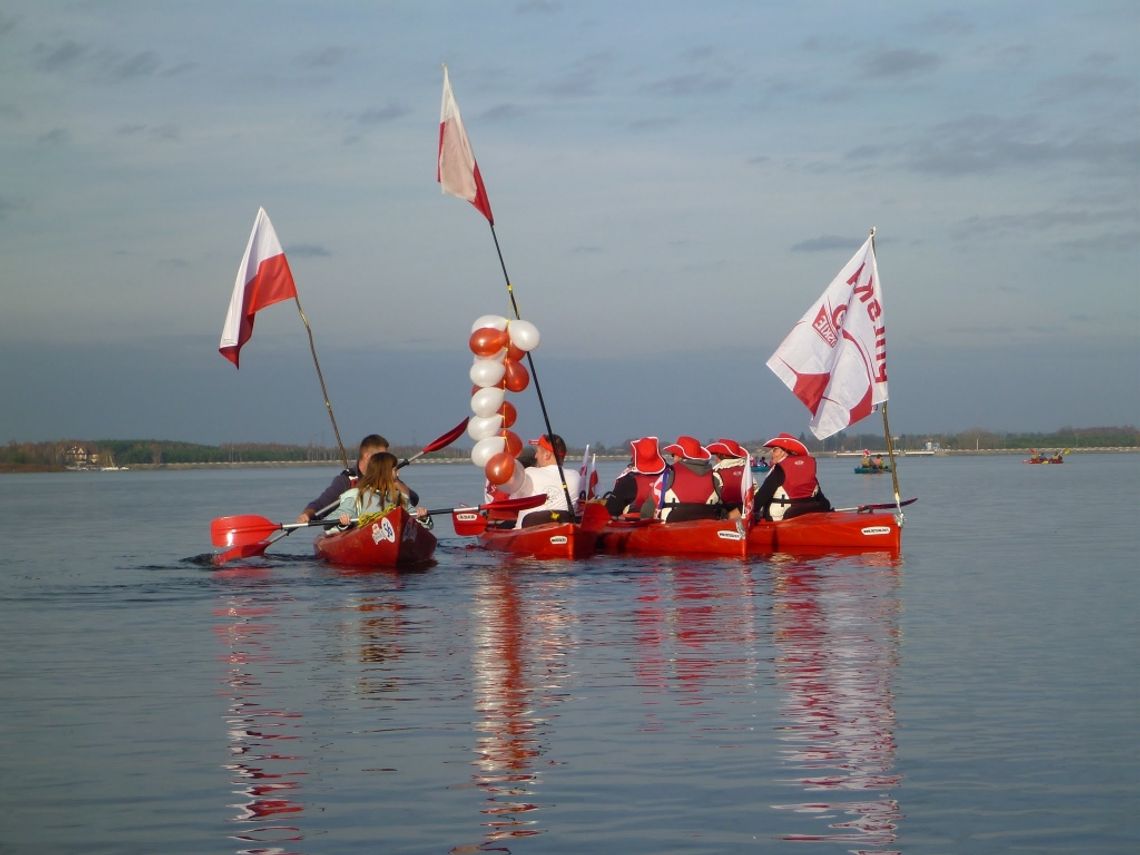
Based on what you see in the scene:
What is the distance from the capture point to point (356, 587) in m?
20.9

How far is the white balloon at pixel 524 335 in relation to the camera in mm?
24109

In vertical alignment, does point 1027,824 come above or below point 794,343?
below

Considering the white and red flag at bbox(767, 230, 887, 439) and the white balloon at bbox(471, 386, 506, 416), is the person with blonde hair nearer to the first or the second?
the white balloon at bbox(471, 386, 506, 416)

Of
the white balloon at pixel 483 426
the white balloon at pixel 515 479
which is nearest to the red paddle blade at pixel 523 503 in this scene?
the white balloon at pixel 515 479

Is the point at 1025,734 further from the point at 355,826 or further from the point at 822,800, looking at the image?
the point at 355,826

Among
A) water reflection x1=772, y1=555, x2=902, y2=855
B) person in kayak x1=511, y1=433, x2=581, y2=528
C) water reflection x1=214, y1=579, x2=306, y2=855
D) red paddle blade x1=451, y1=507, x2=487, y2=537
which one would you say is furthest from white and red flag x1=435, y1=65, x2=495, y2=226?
water reflection x1=214, y1=579, x2=306, y2=855

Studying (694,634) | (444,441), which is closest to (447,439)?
(444,441)

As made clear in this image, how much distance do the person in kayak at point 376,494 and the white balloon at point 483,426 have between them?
2.42 m

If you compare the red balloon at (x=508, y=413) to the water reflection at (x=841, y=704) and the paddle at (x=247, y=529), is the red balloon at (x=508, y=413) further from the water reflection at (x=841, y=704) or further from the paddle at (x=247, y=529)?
the water reflection at (x=841, y=704)

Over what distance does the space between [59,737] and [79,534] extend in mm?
29212

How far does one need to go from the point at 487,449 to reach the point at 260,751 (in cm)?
1551

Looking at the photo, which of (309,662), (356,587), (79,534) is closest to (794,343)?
(356,587)

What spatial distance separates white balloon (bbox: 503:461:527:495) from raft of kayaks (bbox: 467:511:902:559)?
2.82 feet

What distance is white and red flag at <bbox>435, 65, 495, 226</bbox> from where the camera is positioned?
2358 cm
